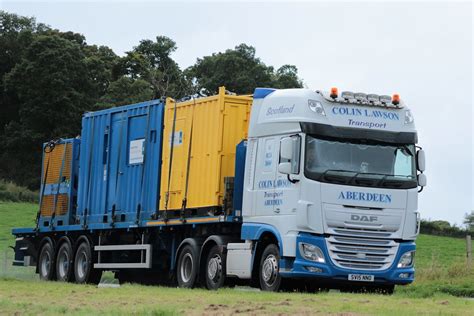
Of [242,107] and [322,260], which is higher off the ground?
[242,107]

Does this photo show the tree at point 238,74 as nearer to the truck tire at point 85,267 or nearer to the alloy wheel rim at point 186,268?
the truck tire at point 85,267

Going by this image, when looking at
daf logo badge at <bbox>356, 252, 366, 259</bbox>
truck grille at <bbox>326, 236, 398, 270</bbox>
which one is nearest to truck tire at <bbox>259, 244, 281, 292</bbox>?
truck grille at <bbox>326, 236, 398, 270</bbox>

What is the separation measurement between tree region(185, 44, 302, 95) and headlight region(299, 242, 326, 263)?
191 feet

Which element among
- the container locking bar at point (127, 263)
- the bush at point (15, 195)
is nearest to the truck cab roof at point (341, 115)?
the container locking bar at point (127, 263)

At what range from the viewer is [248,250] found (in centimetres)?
2172

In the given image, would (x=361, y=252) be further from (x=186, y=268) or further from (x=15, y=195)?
(x=15, y=195)

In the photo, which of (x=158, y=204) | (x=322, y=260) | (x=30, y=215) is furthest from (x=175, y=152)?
(x=30, y=215)

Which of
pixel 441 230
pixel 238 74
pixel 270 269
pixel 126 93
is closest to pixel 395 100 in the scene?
pixel 270 269

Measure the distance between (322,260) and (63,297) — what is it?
4.65 metres

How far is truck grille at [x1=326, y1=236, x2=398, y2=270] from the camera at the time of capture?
20.5 metres

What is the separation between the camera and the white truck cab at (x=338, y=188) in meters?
20.4

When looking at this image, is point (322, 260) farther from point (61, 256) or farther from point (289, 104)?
point (61, 256)

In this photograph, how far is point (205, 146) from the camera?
926 inches

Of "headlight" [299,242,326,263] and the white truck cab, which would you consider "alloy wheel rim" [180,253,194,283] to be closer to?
the white truck cab
